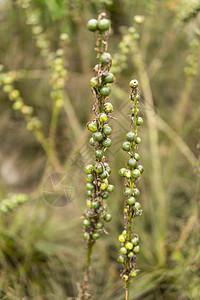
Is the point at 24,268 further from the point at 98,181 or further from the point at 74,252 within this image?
the point at 98,181

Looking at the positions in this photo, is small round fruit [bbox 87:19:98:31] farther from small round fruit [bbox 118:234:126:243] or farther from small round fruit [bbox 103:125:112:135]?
small round fruit [bbox 118:234:126:243]

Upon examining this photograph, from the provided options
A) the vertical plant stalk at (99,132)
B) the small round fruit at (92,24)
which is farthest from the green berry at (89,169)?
the small round fruit at (92,24)

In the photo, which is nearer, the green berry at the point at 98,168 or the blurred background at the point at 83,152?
the green berry at the point at 98,168

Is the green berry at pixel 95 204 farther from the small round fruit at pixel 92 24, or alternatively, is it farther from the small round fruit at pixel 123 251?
the small round fruit at pixel 92 24

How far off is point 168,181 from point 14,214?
466 mm


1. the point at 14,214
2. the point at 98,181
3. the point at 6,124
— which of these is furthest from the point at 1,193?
the point at 98,181

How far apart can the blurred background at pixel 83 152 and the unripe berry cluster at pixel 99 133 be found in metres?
0.14

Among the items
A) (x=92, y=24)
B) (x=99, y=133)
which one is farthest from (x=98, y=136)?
(x=92, y=24)

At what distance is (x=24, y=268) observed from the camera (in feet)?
2.55

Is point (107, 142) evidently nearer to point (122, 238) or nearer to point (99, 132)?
point (99, 132)

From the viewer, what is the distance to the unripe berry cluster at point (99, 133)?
0.95 ft

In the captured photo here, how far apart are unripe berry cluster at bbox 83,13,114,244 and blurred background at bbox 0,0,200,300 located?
144 mm

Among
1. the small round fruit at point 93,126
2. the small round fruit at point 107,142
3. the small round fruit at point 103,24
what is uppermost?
the small round fruit at point 103,24

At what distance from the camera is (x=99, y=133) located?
0.32m
